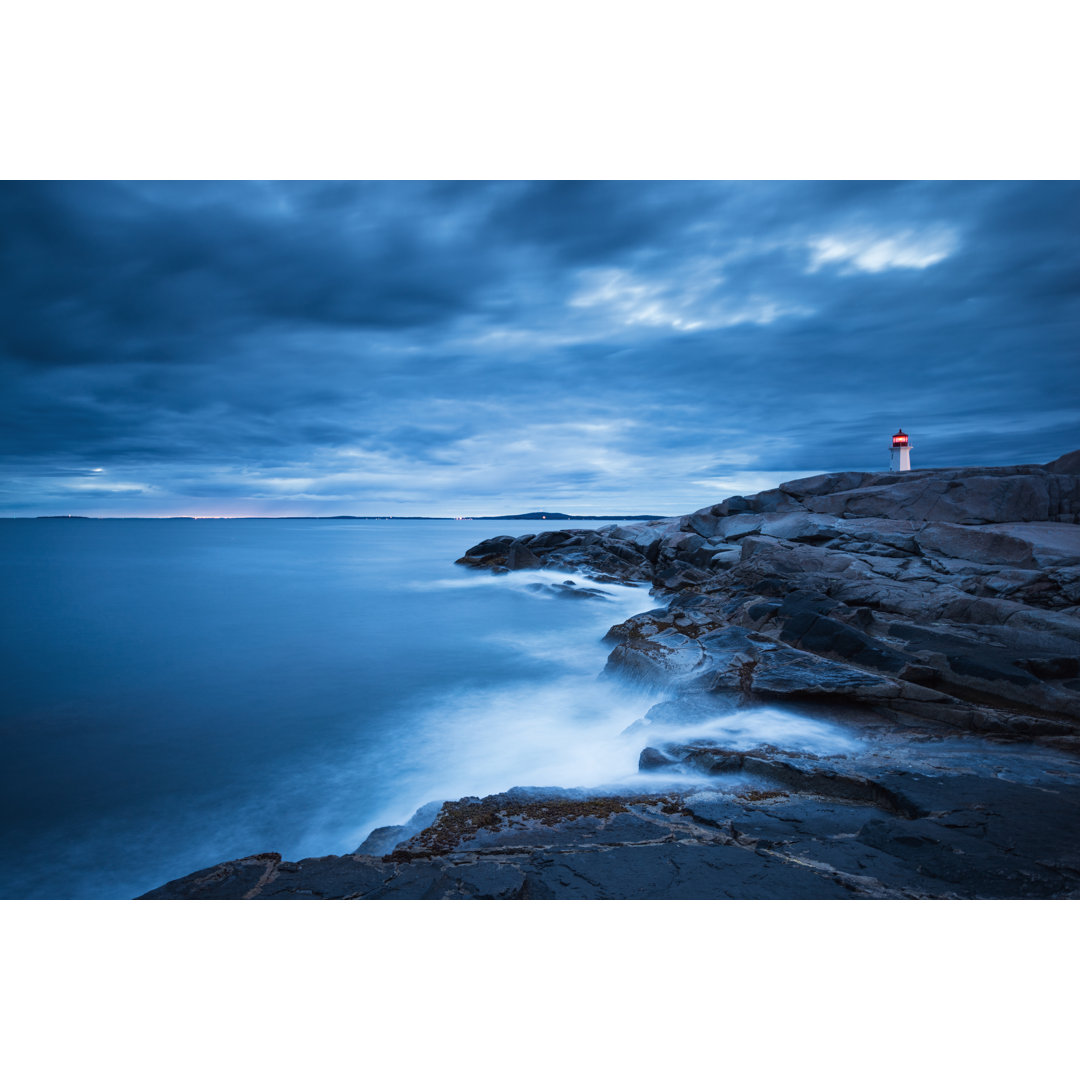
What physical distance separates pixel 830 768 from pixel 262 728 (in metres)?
6.30

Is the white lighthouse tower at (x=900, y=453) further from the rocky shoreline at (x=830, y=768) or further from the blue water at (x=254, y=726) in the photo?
the blue water at (x=254, y=726)

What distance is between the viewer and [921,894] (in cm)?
264

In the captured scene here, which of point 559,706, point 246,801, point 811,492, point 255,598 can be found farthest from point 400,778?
point 811,492

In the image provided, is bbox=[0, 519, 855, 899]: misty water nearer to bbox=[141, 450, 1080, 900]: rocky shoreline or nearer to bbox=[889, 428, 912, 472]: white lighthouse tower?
bbox=[141, 450, 1080, 900]: rocky shoreline

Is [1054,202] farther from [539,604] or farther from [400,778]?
[539,604]

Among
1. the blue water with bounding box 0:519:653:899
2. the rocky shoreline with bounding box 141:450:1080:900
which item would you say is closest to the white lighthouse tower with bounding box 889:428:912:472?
the rocky shoreline with bounding box 141:450:1080:900

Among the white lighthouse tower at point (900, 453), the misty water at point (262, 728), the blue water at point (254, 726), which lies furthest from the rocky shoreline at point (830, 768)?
the white lighthouse tower at point (900, 453)

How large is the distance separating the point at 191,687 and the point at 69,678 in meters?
1.75

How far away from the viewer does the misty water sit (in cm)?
441

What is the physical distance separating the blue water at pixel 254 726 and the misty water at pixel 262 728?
25 millimetres

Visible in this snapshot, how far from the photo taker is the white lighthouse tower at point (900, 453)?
682 inches

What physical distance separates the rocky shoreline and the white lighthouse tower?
24.4ft

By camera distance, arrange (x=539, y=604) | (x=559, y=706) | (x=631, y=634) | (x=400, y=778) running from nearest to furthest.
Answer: (x=400, y=778) < (x=559, y=706) < (x=631, y=634) < (x=539, y=604)

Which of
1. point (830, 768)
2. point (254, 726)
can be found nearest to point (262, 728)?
point (254, 726)
